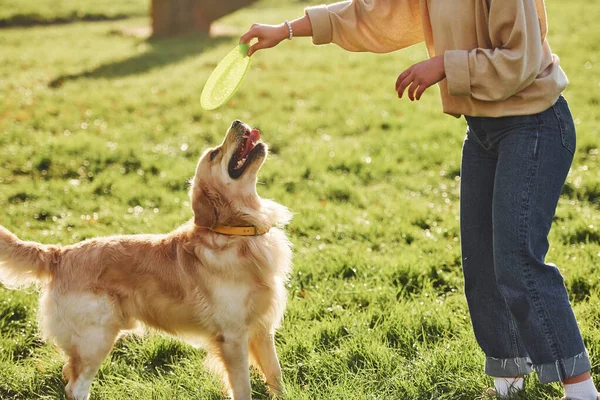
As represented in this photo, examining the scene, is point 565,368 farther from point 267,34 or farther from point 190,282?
point 267,34

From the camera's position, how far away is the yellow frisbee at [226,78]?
3.48 m

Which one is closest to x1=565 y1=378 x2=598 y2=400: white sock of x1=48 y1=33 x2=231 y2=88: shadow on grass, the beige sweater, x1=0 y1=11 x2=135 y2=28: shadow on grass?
the beige sweater

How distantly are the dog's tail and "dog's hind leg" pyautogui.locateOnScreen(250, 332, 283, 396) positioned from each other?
3.83 ft

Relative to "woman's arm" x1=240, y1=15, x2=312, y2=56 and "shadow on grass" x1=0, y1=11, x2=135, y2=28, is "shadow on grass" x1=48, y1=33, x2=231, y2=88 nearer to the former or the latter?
"shadow on grass" x1=0, y1=11, x2=135, y2=28

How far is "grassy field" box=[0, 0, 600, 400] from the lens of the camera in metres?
3.58

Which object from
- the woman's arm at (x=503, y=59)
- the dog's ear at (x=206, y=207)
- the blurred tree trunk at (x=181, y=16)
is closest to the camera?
the woman's arm at (x=503, y=59)

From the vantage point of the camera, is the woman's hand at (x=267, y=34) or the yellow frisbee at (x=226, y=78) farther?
the yellow frisbee at (x=226, y=78)

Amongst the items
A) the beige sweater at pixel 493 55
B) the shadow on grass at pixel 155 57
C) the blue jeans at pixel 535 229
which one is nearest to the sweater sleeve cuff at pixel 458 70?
the beige sweater at pixel 493 55

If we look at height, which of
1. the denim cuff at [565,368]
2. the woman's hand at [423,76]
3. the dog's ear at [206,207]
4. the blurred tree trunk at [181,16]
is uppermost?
the blurred tree trunk at [181,16]

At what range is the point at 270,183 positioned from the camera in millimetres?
6688

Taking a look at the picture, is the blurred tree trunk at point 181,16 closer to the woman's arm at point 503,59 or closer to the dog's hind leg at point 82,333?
the dog's hind leg at point 82,333

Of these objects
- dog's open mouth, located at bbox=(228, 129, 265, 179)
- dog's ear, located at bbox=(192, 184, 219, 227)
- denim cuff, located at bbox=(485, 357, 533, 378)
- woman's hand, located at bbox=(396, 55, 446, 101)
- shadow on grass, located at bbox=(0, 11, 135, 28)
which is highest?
shadow on grass, located at bbox=(0, 11, 135, 28)

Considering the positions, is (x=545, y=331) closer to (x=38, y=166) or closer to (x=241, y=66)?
(x=241, y=66)

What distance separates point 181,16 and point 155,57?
10.1 ft
